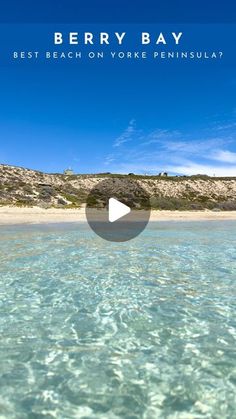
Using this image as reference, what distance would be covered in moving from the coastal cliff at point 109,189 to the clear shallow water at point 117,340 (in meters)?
37.0

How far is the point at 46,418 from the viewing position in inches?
187

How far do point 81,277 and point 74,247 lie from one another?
7008 millimetres

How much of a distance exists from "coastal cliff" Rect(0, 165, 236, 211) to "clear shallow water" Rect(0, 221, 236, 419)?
37.0 m

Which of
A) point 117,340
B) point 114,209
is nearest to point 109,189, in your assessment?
point 114,209

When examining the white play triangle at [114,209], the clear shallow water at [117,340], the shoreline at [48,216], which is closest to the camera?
the clear shallow water at [117,340]

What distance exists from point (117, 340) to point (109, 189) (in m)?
62.2

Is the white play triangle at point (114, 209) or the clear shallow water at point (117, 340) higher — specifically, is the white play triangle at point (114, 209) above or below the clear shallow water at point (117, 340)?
above

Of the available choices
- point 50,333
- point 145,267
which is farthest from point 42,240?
point 50,333

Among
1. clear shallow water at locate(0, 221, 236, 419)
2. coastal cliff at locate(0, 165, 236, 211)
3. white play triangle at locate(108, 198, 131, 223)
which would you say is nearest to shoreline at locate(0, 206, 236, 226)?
white play triangle at locate(108, 198, 131, 223)

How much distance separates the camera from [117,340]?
288 inches

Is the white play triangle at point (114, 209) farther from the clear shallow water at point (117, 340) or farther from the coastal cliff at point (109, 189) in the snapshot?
the coastal cliff at point (109, 189)

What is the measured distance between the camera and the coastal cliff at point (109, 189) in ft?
185

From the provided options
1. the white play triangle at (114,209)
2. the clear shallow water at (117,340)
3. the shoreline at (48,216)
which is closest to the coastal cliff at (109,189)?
the shoreline at (48,216)

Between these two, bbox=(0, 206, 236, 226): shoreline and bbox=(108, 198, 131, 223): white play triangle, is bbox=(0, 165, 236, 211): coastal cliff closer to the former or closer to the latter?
bbox=(0, 206, 236, 226): shoreline
